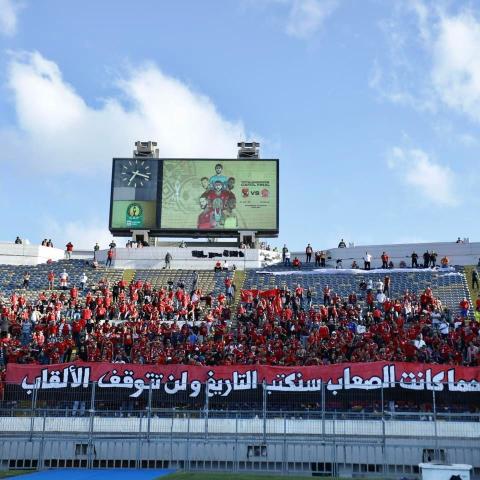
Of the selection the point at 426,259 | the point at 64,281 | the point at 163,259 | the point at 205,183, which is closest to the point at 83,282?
the point at 64,281

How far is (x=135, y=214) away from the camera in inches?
1702

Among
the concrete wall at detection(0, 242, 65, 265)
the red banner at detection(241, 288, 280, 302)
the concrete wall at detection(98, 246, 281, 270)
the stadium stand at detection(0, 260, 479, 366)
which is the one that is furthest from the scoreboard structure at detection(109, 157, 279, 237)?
the red banner at detection(241, 288, 280, 302)

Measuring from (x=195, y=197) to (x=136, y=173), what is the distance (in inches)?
166

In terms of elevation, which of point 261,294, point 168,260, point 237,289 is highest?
point 168,260

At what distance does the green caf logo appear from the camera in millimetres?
Result: 43175

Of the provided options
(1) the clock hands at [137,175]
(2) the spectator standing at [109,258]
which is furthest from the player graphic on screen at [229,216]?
(2) the spectator standing at [109,258]

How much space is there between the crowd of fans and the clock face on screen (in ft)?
31.8

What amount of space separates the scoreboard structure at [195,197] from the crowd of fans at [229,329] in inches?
301

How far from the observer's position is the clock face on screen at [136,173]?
43.5 meters

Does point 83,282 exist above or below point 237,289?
above

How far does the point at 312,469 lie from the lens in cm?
1691

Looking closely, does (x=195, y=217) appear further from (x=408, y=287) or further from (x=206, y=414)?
(x=206, y=414)

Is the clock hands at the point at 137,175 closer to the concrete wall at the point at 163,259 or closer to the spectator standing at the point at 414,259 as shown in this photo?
the concrete wall at the point at 163,259

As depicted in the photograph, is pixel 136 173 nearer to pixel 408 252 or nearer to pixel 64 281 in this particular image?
pixel 64 281
